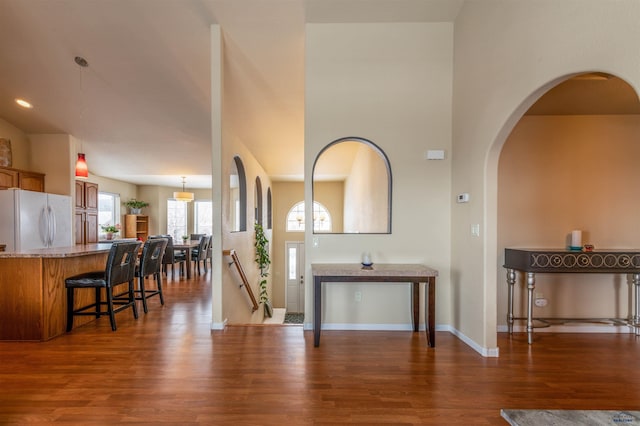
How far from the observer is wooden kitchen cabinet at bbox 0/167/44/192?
16.8 ft

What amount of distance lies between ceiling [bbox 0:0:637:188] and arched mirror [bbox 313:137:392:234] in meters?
0.96

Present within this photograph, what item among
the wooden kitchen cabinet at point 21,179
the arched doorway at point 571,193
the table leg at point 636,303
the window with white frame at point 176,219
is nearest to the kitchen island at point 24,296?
the wooden kitchen cabinet at point 21,179

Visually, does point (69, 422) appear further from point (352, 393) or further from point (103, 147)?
point (103, 147)

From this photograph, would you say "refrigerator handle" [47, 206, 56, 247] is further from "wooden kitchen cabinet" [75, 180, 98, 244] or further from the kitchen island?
the kitchen island

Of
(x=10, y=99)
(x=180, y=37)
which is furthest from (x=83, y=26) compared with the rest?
(x=10, y=99)

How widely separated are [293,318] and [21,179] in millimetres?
6295

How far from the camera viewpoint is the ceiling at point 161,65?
330cm

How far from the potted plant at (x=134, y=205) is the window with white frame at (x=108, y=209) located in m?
0.35

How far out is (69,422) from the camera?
1890mm

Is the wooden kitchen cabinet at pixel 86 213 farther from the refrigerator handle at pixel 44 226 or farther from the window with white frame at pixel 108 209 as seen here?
the window with white frame at pixel 108 209

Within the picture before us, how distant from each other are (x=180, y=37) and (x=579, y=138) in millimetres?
4596

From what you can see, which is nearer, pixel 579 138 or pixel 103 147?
pixel 579 138

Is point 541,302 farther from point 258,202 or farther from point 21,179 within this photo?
point 21,179

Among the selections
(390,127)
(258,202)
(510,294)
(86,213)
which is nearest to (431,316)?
(510,294)
